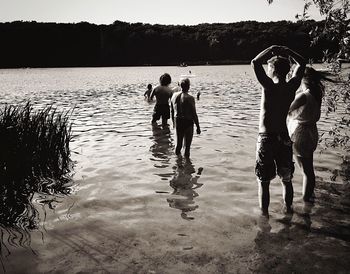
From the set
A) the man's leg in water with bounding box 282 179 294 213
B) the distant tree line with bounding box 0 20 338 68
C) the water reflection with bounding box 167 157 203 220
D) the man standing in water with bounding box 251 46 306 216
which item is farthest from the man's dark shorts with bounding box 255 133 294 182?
the distant tree line with bounding box 0 20 338 68

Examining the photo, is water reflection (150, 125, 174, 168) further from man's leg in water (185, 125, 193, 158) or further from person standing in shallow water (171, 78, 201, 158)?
person standing in shallow water (171, 78, 201, 158)

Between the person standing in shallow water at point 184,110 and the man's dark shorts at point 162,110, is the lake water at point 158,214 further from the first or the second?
the man's dark shorts at point 162,110

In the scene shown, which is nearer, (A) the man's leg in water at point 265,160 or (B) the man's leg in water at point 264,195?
(A) the man's leg in water at point 265,160

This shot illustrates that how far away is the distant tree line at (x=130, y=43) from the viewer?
131375 millimetres

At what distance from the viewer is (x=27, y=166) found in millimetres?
6902

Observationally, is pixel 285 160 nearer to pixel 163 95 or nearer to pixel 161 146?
pixel 161 146

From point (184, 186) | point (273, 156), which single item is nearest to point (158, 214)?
point (184, 186)

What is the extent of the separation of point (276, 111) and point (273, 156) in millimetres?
691

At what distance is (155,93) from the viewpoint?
39.6 feet

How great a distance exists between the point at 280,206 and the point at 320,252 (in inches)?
63.3

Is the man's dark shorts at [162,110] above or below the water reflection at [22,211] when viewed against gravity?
above

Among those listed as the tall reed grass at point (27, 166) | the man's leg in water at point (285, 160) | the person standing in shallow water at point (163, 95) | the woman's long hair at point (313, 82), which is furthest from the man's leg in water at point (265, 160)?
the person standing in shallow water at point (163, 95)

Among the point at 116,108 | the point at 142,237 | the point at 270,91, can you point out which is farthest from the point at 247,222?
the point at 116,108

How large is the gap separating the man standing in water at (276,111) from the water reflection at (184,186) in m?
1.73
